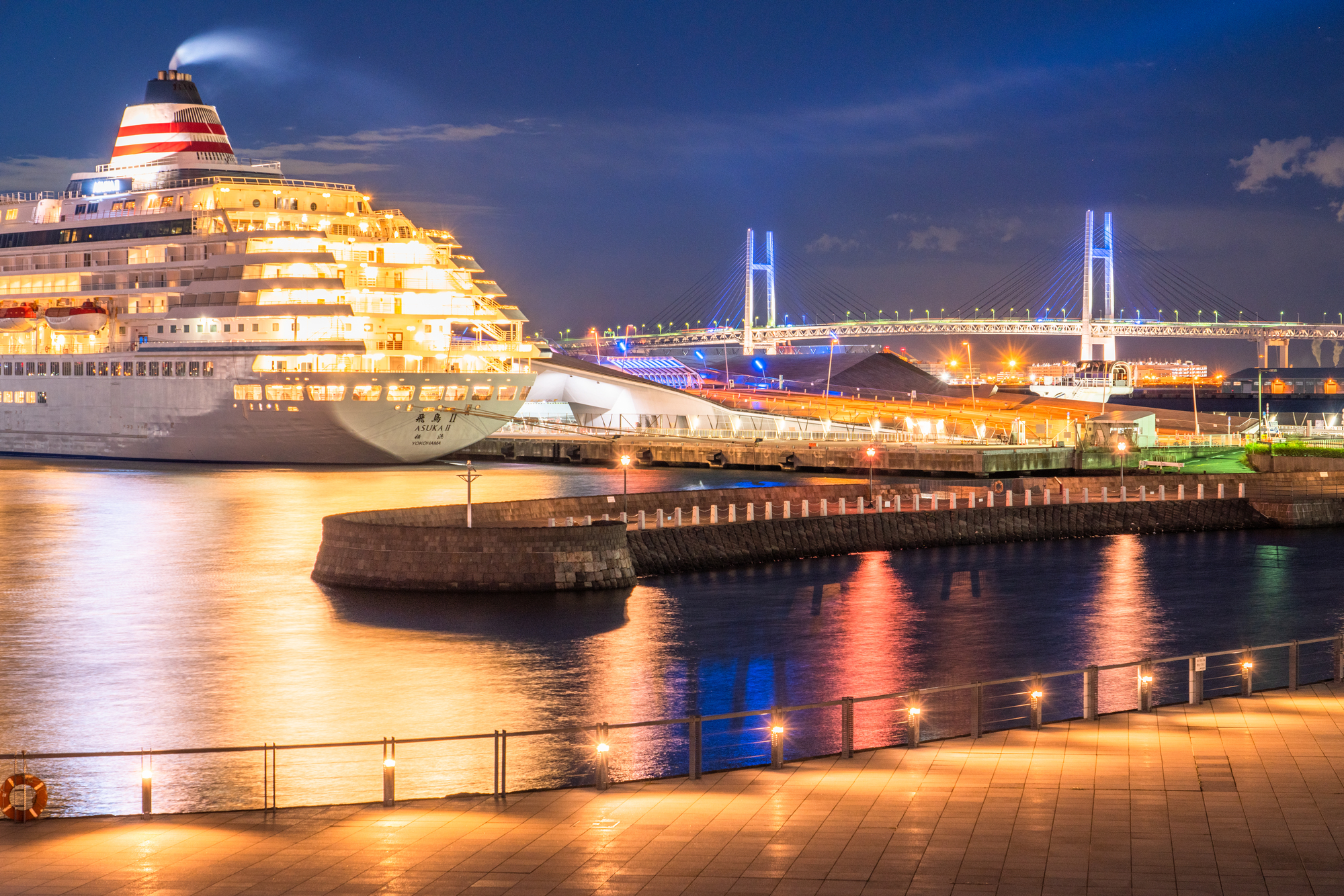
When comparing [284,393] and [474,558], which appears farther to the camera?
[284,393]

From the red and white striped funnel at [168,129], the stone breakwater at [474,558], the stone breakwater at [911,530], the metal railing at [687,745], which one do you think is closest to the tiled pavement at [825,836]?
the metal railing at [687,745]

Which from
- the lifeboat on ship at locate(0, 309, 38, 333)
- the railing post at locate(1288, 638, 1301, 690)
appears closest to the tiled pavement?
the railing post at locate(1288, 638, 1301, 690)

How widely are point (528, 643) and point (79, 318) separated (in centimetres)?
4140

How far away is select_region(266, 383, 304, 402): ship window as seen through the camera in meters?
50.3

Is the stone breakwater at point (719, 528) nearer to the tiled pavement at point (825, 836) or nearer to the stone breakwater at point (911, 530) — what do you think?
the stone breakwater at point (911, 530)

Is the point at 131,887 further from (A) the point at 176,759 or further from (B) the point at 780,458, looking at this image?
(B) the point at 780,458

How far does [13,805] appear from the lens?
10.6m

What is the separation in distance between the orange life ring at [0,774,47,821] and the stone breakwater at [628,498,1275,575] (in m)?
17.8

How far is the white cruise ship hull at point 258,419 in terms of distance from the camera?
50.2 metres

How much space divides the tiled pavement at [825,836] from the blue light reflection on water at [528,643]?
375cm

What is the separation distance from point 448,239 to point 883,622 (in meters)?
31.8

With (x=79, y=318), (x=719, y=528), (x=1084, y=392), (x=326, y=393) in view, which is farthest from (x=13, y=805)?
(x=1084, y=392)

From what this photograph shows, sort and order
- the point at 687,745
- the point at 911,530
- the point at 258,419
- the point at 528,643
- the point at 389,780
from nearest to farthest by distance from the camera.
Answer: the point at 389,780, the point at 687,745, the point at 528,643, the point at 911,530, the point at 258,419

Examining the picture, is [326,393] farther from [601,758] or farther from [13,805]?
[601,758]
